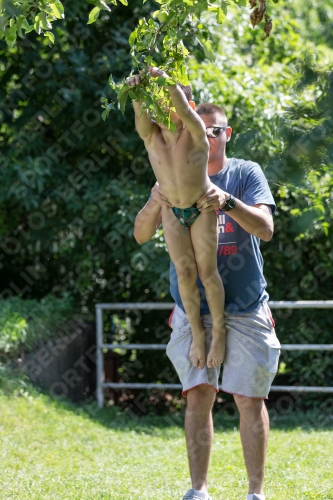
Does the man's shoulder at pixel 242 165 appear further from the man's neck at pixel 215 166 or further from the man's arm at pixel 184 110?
the man's arm at pixel 184 110

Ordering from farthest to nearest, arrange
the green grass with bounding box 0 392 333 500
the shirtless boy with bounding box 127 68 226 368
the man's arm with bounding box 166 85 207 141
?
the green grass with bounding box 0 392 333 500, the shirtless boy with bounding box 127 68 226 368, the man's arm with bounding box 166 85 207 141

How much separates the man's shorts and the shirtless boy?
53 millimetres

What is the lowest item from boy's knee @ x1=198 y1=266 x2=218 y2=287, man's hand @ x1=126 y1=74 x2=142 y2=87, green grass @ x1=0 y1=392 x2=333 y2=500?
green grass @ x1=0 y1=392 x2=333 y2=500

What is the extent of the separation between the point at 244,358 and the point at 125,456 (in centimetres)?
206

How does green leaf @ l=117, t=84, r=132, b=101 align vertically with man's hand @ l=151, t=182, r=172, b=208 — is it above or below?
above

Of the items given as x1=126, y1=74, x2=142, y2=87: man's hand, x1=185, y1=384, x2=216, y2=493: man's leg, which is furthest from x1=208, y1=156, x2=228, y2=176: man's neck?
x1=185, y1=384, x2=216, y2=493: man's leg

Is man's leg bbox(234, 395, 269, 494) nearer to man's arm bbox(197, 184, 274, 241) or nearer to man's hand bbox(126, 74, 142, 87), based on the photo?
man's arm bbox(197, 184, 274, 241)

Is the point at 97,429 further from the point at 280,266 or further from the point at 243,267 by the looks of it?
the point at 243,267

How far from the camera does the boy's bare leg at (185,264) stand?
3160 millimetres

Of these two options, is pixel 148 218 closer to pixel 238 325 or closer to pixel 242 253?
pixel 242 253

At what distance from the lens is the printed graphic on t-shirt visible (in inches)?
130

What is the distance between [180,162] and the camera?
292cm

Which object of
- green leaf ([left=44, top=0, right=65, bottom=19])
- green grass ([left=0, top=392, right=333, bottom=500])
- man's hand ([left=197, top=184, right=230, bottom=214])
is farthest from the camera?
green grass ([left=0, top=392, right=333, bottom=500])

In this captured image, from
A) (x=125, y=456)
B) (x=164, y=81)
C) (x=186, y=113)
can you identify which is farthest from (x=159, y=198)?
(x=125, y=456)
